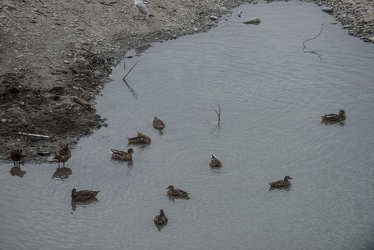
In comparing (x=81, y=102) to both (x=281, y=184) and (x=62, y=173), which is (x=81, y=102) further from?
(x=281, y=184)

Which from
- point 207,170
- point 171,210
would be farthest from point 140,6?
point 171,210

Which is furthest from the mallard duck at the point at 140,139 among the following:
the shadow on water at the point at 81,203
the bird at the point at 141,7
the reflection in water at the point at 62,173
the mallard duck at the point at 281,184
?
the bird at the point at 141,7

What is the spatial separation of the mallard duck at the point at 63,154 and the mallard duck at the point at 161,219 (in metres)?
3.29

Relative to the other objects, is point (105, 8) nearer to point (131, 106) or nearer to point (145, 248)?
point (131, 106)

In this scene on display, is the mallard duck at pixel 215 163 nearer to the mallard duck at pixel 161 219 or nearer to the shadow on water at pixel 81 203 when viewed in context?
the mallard duck at pixel 161 219

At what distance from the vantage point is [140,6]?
72.7ft

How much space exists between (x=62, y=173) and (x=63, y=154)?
0.49 meters

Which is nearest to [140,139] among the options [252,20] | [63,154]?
[63,154]

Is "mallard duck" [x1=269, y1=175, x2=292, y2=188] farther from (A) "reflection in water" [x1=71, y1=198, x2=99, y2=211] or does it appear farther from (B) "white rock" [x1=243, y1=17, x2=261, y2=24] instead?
(B) "white rock" [x1=243, y1=17, x2=261, y2=24]

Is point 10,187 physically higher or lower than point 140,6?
lower

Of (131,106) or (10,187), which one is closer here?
(10,187)

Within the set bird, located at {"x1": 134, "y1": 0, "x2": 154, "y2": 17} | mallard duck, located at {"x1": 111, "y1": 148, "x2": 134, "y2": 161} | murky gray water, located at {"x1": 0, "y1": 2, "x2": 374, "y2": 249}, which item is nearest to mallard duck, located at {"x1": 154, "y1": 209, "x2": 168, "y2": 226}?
murky gray water, located at {"x1": 0, "y1": 2, "x2": 374, "y2": 249}

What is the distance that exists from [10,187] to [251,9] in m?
15.8

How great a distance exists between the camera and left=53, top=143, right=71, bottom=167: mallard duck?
13.6 meters
